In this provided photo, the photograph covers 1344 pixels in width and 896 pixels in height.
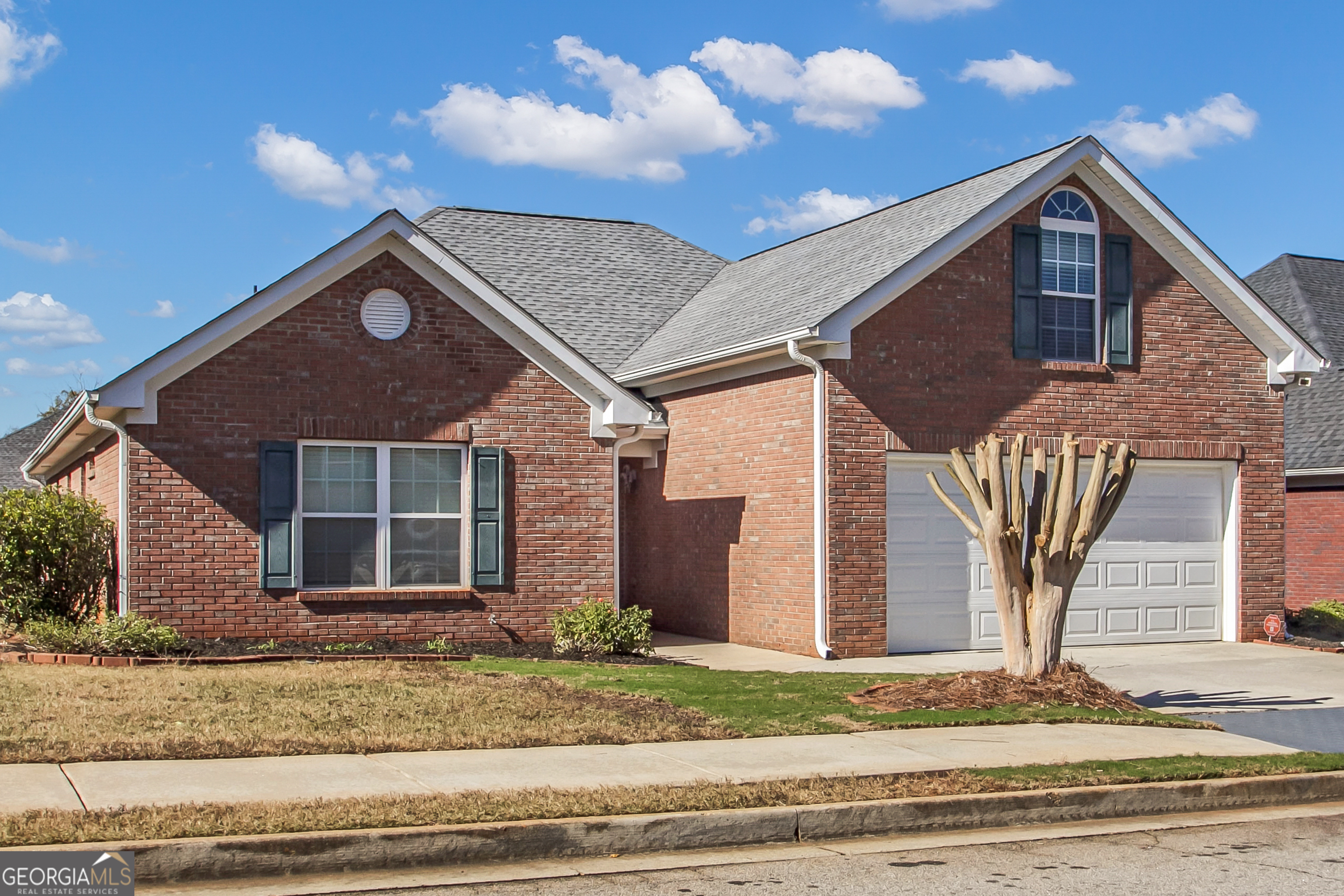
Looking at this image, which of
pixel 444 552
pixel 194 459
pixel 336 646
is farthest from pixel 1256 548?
pixel 194 459

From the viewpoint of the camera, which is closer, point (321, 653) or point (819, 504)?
point (321, 653)

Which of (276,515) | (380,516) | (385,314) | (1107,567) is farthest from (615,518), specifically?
(1107,567)

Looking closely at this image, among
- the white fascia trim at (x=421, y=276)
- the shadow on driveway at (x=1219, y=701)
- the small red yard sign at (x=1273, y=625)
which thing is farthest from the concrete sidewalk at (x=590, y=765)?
the small red yard sign at (x=1273, y=625)

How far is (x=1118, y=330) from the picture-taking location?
17.6 m

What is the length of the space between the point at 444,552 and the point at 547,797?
857 cm

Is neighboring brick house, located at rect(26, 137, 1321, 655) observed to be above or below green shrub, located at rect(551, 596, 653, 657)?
above

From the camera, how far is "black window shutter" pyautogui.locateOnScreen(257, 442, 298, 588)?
48.1 ft

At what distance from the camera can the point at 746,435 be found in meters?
17.3

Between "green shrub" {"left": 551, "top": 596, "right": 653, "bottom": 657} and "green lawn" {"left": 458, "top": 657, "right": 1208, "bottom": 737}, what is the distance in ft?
3.55

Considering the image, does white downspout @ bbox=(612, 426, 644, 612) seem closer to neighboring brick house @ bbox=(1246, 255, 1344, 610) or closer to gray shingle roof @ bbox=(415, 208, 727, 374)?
gray shingle roof @ bbox=(415, 208, 727, 374)

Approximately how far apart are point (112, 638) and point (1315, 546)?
18557 mm

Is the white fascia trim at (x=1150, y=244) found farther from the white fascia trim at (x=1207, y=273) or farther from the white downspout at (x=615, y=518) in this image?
the white downspout at (x=615, y=518)

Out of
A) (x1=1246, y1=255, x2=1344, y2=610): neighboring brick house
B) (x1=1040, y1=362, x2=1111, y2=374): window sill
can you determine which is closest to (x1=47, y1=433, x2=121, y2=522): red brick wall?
(x1=1040, y1=362, x2=1111, y2=374): window sill

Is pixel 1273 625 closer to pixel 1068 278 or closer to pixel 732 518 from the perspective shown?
pixel 1068 278
